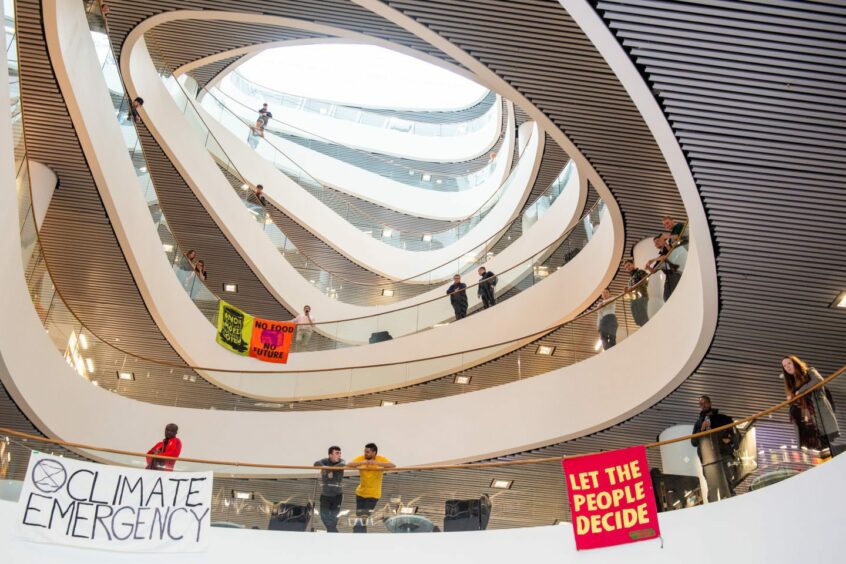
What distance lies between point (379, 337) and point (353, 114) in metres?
15.0

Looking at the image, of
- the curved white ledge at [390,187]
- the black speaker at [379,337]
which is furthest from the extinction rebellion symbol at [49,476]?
the curved white ledge at [390,187]

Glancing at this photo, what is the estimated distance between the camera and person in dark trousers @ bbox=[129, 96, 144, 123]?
11.6m

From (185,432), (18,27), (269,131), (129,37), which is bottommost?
(185,432)

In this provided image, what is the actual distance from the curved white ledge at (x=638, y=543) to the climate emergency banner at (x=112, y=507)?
13 centimetres

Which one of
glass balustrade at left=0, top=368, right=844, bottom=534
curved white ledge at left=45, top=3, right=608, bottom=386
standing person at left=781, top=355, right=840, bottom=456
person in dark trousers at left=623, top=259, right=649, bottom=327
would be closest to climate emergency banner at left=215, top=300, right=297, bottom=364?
curved white ledge at left=45, top=3, right=608, bottom=386

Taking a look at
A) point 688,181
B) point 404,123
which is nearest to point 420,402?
point 688,181

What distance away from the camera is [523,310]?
40.9 ft

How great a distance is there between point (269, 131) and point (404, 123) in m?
6.01

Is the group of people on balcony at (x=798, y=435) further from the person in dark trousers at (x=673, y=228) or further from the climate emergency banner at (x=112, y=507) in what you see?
the climate emergency banner at (x=112, y=507)

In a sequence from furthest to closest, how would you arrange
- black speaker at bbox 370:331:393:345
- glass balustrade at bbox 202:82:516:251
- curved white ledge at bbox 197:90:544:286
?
1. glass balustrade at bbox 202:82:516:251
2. curved white ledge at bbox 197:90:544:286
3. black speaker at bbox 370:331:393:345

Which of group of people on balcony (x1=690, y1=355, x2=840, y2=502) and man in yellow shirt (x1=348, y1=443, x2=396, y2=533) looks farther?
man in yellow shirt (x1=348, y1=443, x2=396, y2=533)

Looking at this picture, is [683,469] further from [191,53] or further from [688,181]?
[191,53]

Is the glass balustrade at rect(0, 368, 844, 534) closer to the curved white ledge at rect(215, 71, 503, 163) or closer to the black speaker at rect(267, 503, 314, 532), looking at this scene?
the black speaker at rect(267, 503, 314, 532)

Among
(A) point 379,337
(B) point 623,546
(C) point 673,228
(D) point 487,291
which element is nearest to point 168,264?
(A) point 379,337
